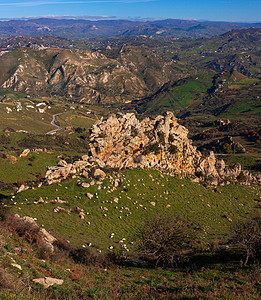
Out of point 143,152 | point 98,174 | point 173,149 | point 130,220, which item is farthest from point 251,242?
point 173,149

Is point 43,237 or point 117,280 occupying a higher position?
point 43,237

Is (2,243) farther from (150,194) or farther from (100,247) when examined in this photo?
(150,194)

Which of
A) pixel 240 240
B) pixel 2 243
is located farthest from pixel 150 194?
pixel 2 243

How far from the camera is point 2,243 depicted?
1675 centimetres

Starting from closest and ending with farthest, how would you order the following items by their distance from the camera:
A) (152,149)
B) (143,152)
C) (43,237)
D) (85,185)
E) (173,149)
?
(43,237), (85,185), (143,152), (152,149), (173,149)

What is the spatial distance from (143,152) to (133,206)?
16263 mm

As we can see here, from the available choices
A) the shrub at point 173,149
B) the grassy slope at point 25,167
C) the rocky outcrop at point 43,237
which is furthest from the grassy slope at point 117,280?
the grassy slope at point 25,167

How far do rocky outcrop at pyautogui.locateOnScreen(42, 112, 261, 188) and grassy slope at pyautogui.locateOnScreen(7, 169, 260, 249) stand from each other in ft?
10.0

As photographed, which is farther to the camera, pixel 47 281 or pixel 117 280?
pixel 117 280

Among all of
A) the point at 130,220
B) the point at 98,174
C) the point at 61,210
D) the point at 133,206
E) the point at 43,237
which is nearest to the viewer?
the point at 43,237

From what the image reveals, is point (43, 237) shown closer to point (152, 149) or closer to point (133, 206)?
point (133, 206)

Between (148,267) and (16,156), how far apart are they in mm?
85707

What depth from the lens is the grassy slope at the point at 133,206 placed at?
95.3ft

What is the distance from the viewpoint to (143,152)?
168ft
